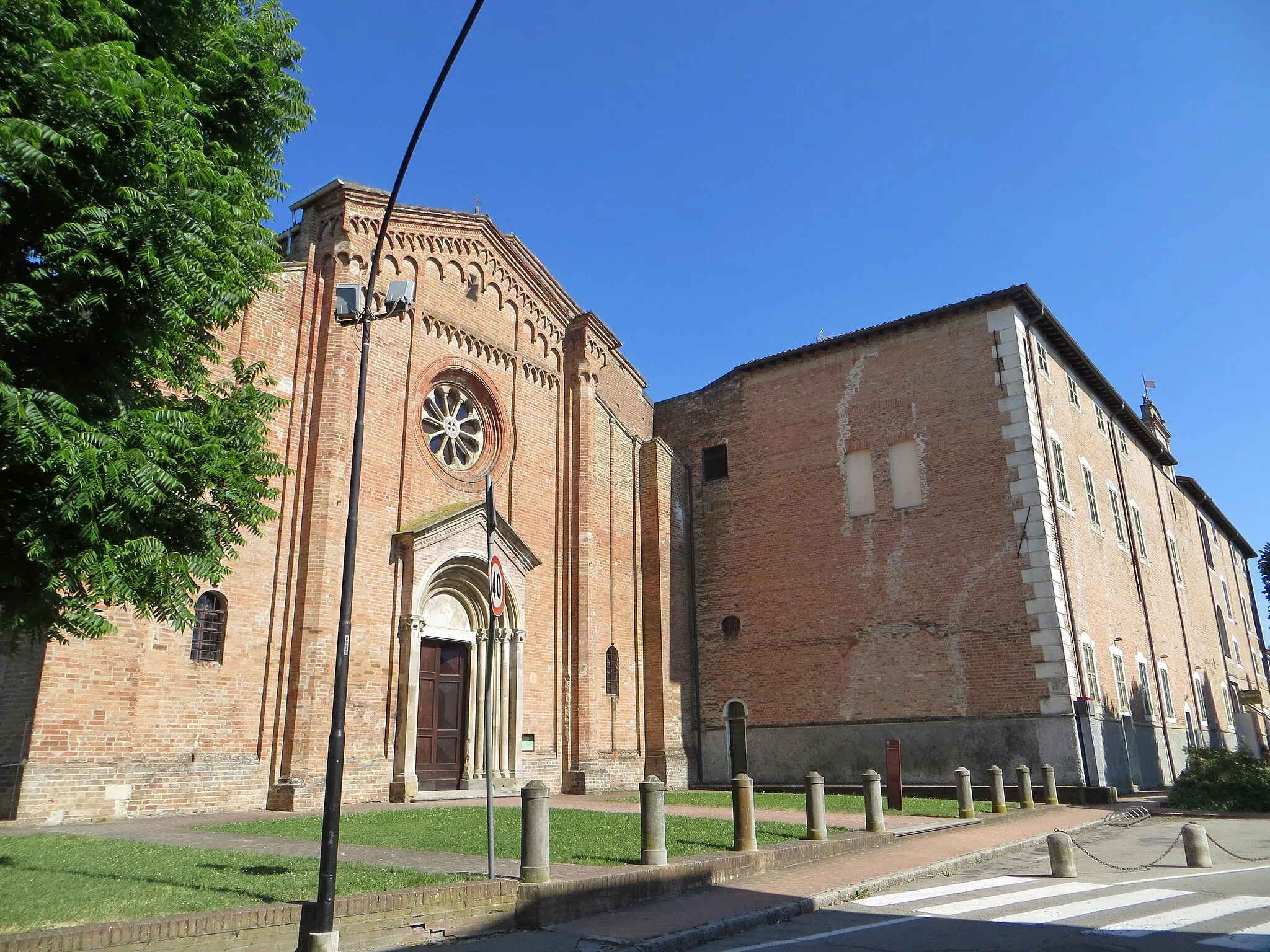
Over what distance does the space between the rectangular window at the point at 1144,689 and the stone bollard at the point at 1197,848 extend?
14233 mm

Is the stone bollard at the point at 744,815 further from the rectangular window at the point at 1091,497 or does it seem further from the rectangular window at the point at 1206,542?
the rectangular window at the point at 1206,542

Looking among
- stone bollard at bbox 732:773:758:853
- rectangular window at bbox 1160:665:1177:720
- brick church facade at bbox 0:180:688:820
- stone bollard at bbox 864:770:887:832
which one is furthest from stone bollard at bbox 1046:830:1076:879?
rectangular window at bbox 1160:665:1177:720

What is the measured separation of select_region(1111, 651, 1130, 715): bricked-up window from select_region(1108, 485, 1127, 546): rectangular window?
417 centimetres

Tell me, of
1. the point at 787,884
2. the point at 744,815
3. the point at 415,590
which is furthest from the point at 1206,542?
the point at 787,884

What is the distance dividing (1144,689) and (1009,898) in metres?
18.2

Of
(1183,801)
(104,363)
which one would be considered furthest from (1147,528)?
(104,363)

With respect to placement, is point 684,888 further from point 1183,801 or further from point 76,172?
point 1183,801

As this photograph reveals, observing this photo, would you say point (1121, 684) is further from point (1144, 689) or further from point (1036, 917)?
point (1036, 917)

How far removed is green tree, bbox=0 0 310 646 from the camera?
6164 mm

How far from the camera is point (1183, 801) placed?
1717 centimetres

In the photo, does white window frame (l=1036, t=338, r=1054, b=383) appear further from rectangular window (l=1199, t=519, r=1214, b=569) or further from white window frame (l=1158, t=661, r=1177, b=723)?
rectangular window (l=1199, t=519, r=1214, b=569)

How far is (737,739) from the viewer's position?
22.5 meters

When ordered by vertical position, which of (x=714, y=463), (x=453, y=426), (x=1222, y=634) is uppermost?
(x=714, y=463)

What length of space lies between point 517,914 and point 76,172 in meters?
6.65
